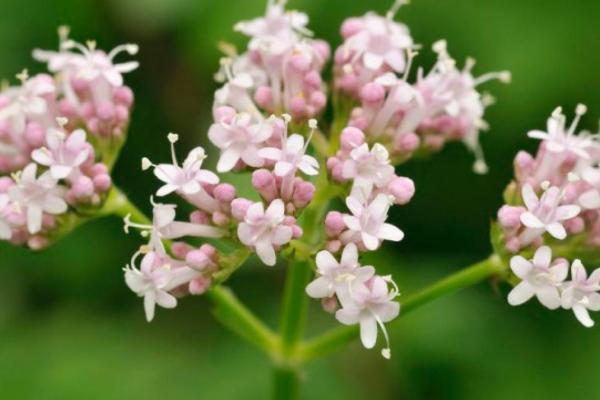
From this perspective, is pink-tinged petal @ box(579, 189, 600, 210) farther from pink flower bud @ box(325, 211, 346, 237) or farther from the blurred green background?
the blurred green background

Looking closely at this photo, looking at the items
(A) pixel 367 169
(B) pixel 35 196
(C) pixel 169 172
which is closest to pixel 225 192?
(C) pixel 169 172

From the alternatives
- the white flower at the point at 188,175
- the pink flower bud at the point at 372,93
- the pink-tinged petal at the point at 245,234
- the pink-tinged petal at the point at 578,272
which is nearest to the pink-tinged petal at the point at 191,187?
the white flower at the point at 188,175

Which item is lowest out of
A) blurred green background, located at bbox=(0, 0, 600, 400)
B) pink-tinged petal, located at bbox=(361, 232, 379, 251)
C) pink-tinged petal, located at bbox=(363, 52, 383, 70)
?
blurred green background, located at bbox=(0, 0, 600, 400)

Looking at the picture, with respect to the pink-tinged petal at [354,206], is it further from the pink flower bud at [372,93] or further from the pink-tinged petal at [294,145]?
the pink flower bud at [372,93]

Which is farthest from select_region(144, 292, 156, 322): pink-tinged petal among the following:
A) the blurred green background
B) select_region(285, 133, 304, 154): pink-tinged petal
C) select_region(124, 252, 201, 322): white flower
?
the blurred green background

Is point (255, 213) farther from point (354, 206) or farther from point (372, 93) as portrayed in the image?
point (372, 93)

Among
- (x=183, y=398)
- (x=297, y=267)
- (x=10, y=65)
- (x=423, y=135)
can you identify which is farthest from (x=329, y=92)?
(x=10, y=65)

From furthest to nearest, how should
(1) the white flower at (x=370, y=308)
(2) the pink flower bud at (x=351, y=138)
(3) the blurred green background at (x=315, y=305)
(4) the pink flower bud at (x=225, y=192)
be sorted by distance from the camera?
(3) the blurred green background at (x=315, y=305), (2) the pink flower bud at (x=351, y=138), (4) the pink flower bud at (x=225, y=192), (1) the white flower at (x=370, y=308)
